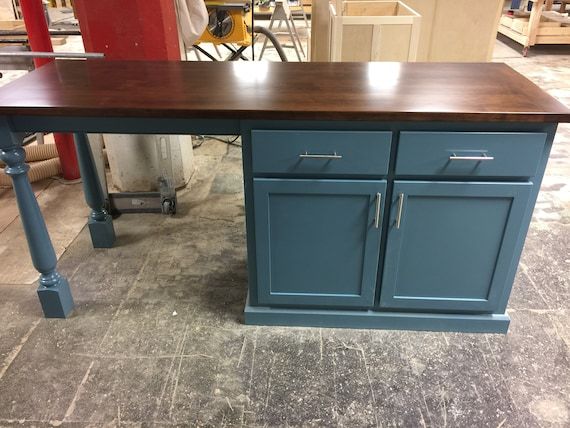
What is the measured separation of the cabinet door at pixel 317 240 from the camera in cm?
157

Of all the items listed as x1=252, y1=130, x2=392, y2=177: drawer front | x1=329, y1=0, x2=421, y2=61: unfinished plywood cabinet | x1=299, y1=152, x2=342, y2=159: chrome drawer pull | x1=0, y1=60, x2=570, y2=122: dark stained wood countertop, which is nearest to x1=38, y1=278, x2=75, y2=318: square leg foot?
x1=0, y1=60, x2=570, y2=122: dark stained wood countertop


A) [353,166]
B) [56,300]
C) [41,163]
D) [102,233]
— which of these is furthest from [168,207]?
[353,166]

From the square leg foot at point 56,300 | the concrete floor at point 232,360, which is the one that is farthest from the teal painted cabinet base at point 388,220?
the square leg foot at point 56,300

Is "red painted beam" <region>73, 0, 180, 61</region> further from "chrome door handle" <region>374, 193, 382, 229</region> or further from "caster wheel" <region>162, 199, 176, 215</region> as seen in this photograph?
"chrome door handle" <region>374, 193, 382, 229</region>

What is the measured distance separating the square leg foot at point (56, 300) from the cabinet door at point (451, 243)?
1.30m

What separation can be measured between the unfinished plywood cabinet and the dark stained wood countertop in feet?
3.40

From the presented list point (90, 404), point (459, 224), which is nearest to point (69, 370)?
point (90, 404)

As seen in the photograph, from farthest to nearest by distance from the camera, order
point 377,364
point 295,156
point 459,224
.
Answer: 1. point 377,364
2. point 459,224
3. point 295,156

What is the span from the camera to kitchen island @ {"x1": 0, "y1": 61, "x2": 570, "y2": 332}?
1.45m

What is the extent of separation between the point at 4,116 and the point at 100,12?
1.07m

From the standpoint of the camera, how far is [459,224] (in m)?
1.61

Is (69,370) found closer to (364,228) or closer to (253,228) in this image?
(253,228)

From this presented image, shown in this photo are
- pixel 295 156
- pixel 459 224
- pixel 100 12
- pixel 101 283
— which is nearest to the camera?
pixel 295 156

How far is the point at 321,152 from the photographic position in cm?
149
